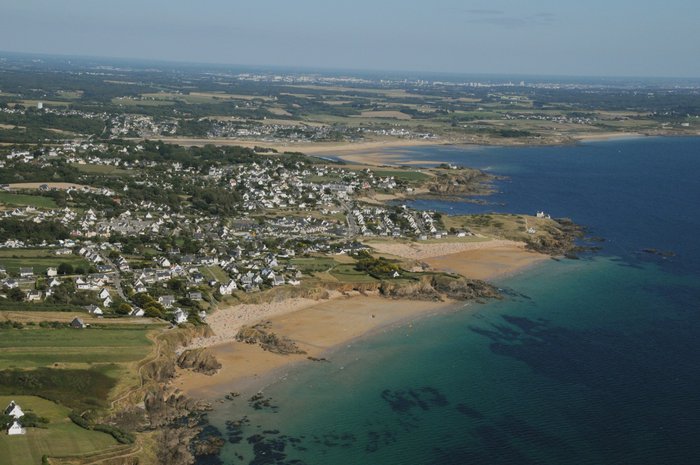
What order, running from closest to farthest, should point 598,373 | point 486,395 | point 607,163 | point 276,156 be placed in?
point 486,395 → point 598,373 → point 276,156 → point 607,163

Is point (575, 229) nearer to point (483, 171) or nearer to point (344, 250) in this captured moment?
point (344, 250)

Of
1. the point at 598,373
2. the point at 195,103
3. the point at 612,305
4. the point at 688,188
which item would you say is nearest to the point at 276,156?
the point at 688,188

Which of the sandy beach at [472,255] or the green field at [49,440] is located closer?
the green field at [49,440]

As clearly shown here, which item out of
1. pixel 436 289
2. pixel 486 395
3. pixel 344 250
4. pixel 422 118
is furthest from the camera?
pixel 422 118

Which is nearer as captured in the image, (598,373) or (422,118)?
(598,373)

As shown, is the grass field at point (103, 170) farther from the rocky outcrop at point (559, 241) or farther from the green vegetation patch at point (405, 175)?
the rocky outcrop at point (559, 241)

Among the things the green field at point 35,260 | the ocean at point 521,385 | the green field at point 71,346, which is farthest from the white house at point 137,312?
the ocean at point 521,385

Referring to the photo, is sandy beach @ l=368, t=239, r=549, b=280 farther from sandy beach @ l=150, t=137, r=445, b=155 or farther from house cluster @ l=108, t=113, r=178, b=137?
house cluster @ l=108, t=113, r=178, b=137

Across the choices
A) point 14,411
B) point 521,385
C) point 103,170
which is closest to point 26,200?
point 103,170
